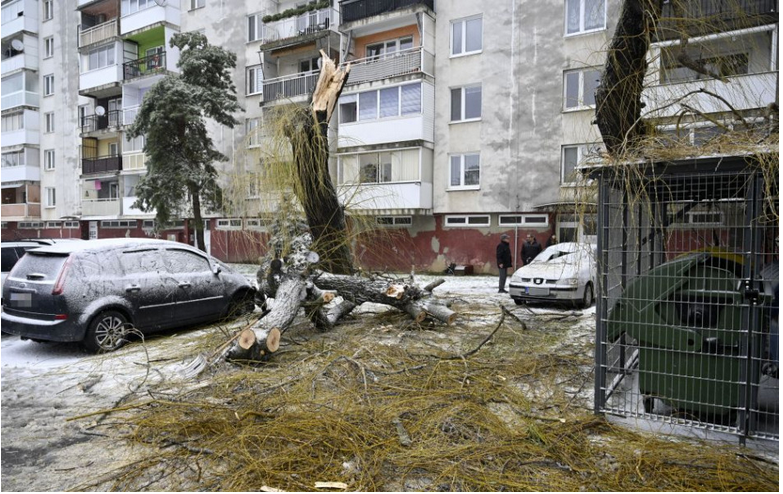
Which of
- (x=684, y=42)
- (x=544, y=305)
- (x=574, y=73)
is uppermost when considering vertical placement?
(x=574, y=73)

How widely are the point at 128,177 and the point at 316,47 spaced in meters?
15.0

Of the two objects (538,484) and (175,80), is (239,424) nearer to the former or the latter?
(538,484)

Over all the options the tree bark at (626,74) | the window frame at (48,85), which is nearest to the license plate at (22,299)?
the tree bark at (626,74)

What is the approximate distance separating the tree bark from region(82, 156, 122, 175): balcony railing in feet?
104

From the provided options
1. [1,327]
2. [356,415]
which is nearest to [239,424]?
[356,415]

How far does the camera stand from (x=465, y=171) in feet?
70.8

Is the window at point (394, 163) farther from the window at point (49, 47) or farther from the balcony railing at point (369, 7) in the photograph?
the window at point (49, 47)

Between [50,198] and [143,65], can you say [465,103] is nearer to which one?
[143,65]

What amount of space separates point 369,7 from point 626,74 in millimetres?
20237

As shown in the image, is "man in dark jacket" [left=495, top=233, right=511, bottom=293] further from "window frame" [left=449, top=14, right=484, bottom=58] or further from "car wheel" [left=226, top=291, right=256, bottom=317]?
"window frame" [left=449, top=14, right=484, bottom=58]

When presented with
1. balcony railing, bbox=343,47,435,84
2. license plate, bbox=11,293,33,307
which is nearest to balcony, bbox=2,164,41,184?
balcony railing, bbox=343,47,435,84

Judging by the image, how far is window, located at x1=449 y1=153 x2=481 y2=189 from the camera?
69.9 ft

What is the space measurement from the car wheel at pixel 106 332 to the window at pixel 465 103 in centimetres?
1666

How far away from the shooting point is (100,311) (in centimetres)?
750
